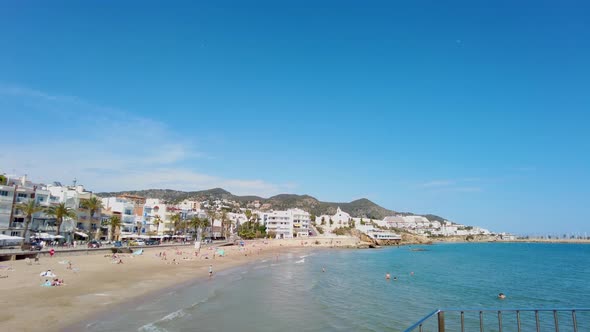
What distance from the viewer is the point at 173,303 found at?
2752cm

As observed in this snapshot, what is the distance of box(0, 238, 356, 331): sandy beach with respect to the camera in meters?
21.0

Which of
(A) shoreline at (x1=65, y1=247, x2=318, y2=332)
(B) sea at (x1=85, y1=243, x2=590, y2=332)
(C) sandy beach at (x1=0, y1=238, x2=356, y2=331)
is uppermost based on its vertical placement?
(C) sandy beach at (x1=0, y1=238, x2=356, y2=331)

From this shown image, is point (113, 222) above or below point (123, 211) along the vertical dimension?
below

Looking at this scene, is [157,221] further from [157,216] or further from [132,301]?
[132,301]

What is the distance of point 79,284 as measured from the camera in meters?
31.2

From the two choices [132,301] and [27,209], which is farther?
[27,209]

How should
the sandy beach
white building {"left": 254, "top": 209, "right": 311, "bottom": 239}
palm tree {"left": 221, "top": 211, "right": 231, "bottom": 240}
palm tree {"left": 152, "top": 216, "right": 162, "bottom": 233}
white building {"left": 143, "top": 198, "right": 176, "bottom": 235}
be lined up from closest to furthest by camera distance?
the sandy beach, palm tree {"left": 152, "top": 216, "right": 162, "bottom": 233}, white building {"left": 143, "top": 198, "right": 176, "bottom": 235}, palm tree {"left": 221, "top": 211, "right": 231, "bottom": 240}, white building {"left": 254, "top": 209, "right": 311, "bottom": 239}

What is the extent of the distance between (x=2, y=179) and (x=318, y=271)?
170 feet

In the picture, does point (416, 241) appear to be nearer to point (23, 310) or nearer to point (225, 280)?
point (225, 280)

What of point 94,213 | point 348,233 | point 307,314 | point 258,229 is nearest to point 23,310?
point 307,314

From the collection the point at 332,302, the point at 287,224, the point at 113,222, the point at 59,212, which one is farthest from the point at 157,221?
the point at 332,302

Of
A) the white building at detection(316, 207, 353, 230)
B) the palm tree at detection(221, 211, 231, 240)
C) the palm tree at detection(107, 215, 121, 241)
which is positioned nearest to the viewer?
the palm tree at detection(107, 215, 121, 241)

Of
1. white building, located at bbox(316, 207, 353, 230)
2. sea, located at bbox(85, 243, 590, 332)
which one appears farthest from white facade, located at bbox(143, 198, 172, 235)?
white building, located at bbox(316, 207, 353, 230)

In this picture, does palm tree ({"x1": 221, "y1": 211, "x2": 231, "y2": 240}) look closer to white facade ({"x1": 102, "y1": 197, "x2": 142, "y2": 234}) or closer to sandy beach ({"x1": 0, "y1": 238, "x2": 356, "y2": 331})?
white facade ({"x1": 102, "y1": 197, "x2": 142, "y2": 234})
